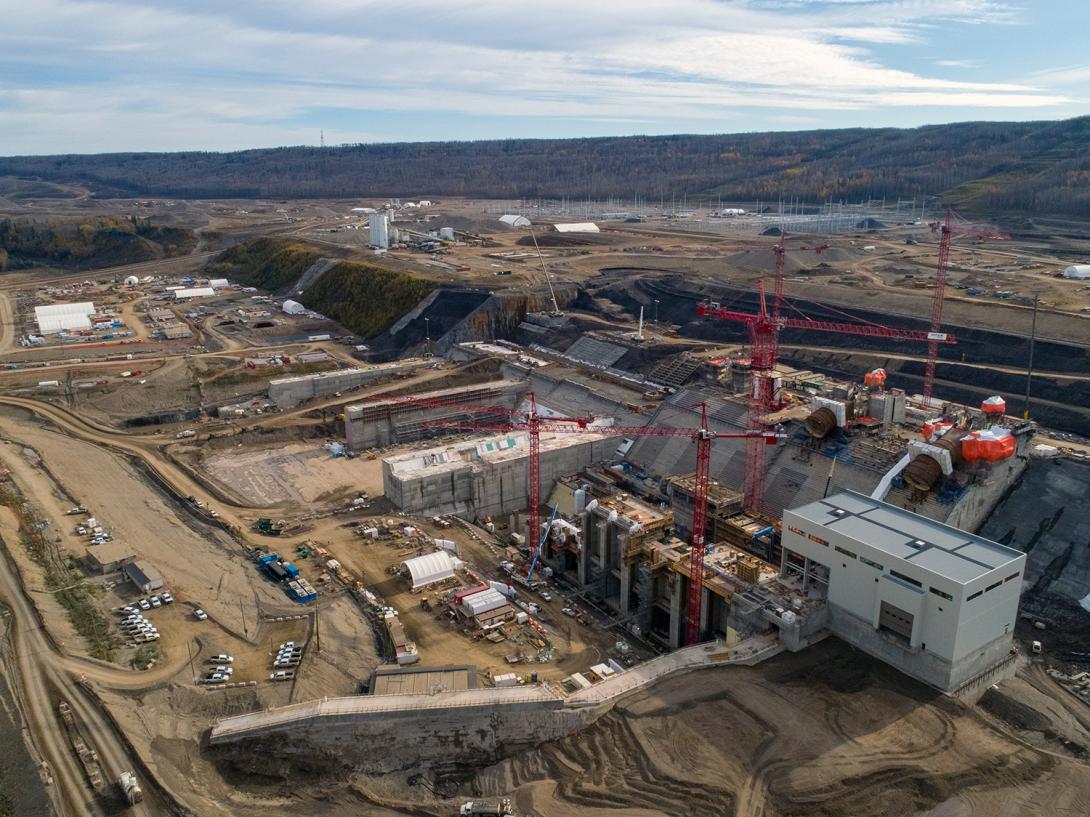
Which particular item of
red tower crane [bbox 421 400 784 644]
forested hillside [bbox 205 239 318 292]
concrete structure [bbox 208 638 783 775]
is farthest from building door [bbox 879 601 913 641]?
forested hillside [bbox 205 239 318 292]

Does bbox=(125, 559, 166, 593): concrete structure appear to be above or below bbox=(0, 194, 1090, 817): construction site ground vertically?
above

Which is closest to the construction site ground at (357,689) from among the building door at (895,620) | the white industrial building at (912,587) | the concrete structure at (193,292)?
the white industrial building at (912,587)

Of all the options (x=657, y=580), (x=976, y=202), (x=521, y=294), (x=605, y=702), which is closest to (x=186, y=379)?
(x=521, y=294)

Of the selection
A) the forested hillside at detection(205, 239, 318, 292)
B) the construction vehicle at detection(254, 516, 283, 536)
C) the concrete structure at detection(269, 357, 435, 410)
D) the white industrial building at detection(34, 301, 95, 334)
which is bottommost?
the construction vehicle at detection(254, 516, 283, 536)

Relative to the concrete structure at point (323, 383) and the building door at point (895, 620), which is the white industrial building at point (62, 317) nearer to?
the concrete structure at point (323, 383)

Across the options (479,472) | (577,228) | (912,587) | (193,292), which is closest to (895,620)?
(912,587)

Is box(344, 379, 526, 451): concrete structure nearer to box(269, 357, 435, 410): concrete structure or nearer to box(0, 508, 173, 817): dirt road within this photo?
box(269, 357, 435, 410): concrete structure

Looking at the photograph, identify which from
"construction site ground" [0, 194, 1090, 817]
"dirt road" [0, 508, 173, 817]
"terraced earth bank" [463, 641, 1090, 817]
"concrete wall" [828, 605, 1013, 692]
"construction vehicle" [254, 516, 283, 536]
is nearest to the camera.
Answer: "dirt road" [0, 508, 173, 817]
